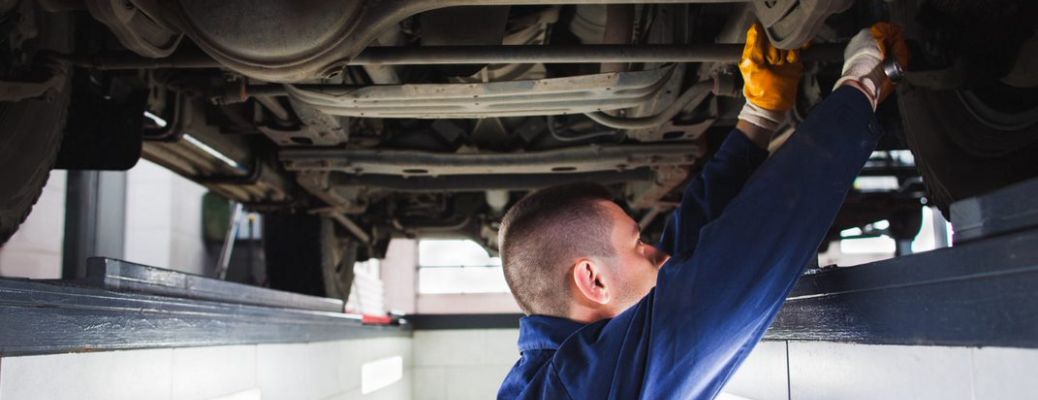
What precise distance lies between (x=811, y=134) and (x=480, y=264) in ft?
41.4

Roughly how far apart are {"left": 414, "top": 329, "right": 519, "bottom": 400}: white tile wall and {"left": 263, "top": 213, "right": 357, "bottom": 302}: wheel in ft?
6.60

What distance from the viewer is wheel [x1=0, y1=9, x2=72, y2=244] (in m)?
2.46

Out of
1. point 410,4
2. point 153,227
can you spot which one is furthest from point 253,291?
point 153,227

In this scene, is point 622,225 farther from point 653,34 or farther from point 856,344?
point 653,34

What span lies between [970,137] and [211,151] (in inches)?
116

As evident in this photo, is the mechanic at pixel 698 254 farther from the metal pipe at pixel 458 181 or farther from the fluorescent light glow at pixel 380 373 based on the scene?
the fluorescent light glow at pixel 380 373

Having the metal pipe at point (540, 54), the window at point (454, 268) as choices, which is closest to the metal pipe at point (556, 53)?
the metal pipe at point (540, 54)

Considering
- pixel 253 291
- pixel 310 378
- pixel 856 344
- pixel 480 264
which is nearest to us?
pixel 856 344

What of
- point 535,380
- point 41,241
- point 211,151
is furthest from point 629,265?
point 41,241

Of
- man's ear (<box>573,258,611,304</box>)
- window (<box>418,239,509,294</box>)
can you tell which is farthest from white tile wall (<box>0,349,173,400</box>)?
window (<box>418,239,509,294</box>)

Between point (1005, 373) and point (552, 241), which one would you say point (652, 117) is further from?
point (1005, 373)

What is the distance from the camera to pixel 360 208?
503 cm

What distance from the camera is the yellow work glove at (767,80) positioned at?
1699 mm

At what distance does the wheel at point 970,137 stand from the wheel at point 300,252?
358 centimetres
